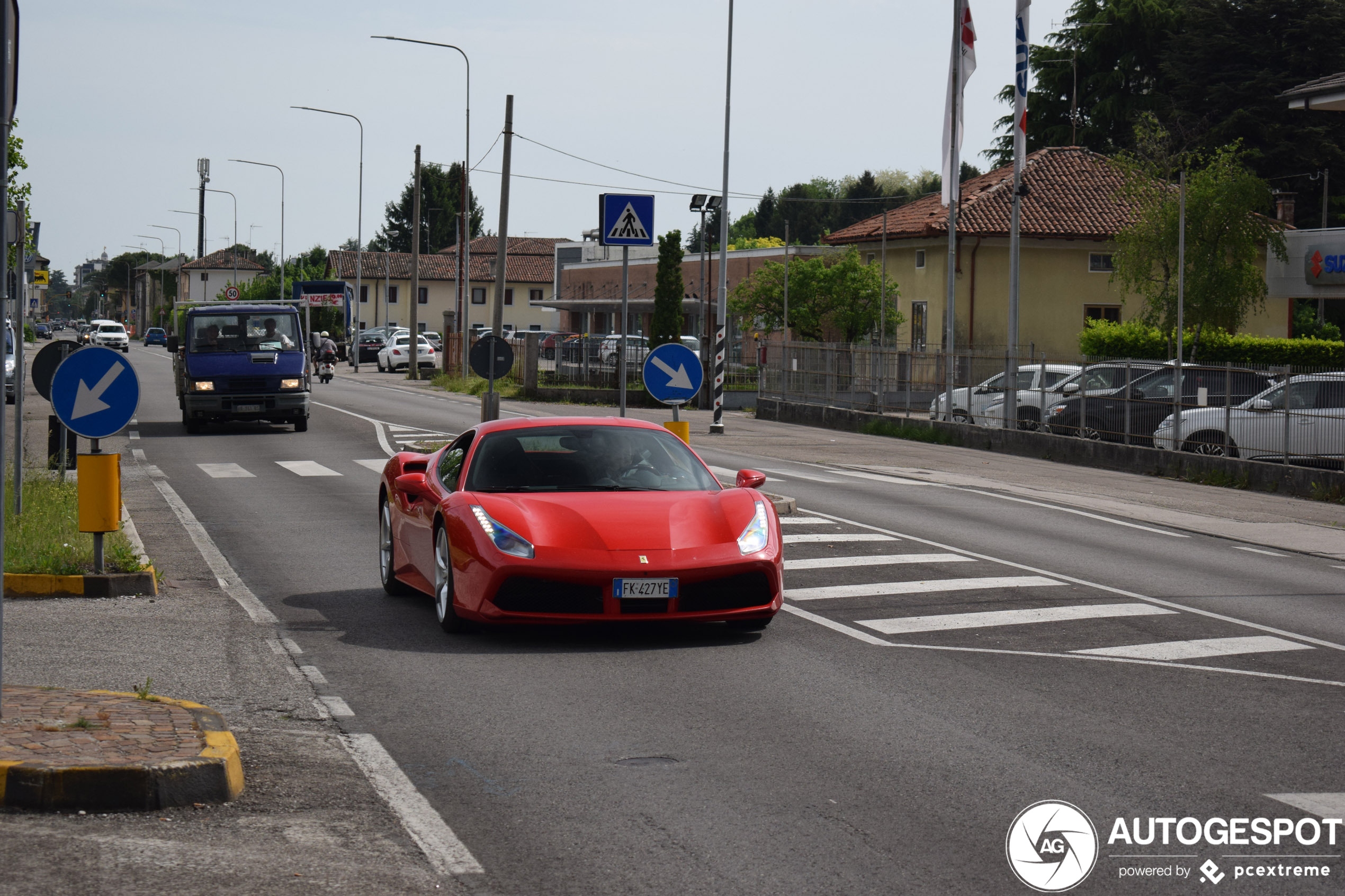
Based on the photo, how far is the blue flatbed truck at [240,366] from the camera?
28344 mm

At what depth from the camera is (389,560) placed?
36.4 feet

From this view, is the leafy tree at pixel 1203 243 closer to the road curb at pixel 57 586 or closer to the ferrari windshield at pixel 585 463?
the ferrari windshield at pixel 585 463

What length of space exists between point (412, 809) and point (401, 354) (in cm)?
6449

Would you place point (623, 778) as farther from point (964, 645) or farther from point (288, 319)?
point (288, 319)

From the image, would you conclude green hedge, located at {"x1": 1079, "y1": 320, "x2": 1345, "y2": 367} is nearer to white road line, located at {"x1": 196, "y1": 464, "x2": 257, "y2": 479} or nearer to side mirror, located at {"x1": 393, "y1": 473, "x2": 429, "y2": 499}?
white road line, located at {"x1": 196, "y1": 464, "x2": 257, "y2": 479}

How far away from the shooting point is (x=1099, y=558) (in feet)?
45.7

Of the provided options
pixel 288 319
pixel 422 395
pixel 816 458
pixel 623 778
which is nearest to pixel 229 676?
pixel 623 778

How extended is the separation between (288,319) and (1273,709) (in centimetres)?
2418

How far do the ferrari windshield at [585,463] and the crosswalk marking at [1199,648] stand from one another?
2651 millimetres

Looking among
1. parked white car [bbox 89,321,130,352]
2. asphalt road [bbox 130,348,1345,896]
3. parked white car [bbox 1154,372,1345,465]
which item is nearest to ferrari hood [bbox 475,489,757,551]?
asphalt road [bbox 130,348,1345,896]

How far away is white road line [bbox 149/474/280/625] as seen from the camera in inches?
405

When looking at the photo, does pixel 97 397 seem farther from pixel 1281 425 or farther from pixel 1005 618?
pixel 1281 425

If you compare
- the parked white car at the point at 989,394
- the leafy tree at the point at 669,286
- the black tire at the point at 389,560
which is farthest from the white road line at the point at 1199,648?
the leafy tree at the point at 669,286

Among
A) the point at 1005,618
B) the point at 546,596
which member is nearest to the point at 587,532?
the point at 546,596
